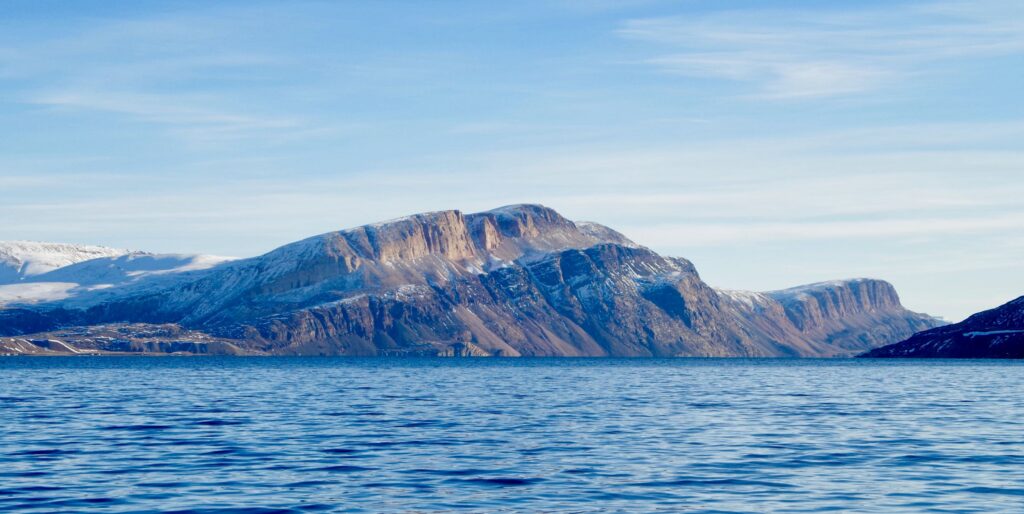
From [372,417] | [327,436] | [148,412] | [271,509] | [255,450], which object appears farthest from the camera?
[148,412]

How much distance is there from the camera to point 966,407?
10225 centimetres

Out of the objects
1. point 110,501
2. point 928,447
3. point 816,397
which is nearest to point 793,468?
point 928,447

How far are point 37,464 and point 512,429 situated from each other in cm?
3093

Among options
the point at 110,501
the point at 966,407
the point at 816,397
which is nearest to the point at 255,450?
the point at 110,501

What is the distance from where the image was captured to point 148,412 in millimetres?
95562

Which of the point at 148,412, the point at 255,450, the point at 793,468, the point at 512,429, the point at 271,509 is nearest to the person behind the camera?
the point at 271,509

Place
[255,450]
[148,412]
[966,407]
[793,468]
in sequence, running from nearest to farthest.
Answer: [793,468], [255,450], [148,412], [966,407]

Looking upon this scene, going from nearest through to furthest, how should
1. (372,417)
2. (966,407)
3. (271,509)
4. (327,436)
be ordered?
(271,509)
(327,436)
(372,417)
(966,407)

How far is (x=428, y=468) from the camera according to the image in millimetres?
56500

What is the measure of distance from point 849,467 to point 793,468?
9.16 ft

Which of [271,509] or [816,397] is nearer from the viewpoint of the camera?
[271,509]

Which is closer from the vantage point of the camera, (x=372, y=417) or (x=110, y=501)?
(x=110, y=501)

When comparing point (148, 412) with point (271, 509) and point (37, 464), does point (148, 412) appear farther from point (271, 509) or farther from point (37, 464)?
point (271, 509)

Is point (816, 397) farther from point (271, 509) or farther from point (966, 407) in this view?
point (271, 509)
